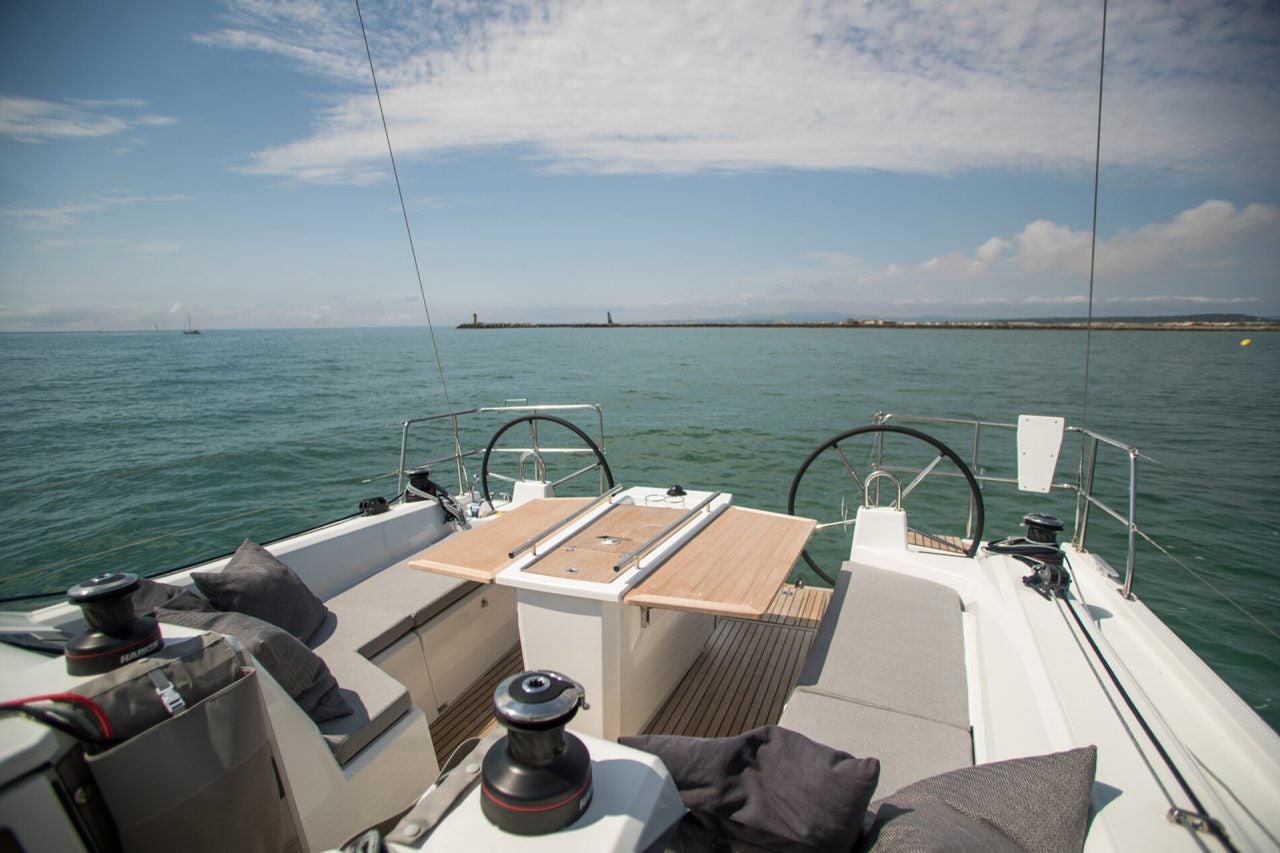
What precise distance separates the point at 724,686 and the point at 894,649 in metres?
0.84

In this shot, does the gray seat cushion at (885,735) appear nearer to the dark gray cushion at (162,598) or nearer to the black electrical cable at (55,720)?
the black electrical cable at (55,720)

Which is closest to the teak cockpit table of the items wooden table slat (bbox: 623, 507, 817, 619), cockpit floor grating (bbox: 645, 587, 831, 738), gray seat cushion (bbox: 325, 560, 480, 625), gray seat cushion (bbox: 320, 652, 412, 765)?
wooden table slat (bbox: 623, 507, 817, 619)

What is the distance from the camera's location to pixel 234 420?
14031 mm

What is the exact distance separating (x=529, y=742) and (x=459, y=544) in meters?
1.62

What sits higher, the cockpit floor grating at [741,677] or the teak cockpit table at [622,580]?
the teak cockpit table at [622,580]

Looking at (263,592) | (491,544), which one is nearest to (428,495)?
(491,544)

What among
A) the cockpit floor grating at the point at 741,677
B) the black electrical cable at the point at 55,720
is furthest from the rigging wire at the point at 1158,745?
the black electrical cable at the point at 55,720

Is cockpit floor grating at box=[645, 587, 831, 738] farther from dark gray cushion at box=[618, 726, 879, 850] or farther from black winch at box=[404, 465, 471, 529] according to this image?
black winch at box=[404, 465, 471, 529]

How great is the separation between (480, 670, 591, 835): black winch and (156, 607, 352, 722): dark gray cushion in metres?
1.03

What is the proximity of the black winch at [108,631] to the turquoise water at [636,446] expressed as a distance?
977 mm

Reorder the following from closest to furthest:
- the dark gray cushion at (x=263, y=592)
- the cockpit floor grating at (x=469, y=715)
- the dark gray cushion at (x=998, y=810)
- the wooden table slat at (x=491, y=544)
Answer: the dark gray cushion at (x=998, y=810) < the dark gray cushion at (x=263, y=592) < the wooden table slat at (x=491, y=544) < the cockpit floor grating at (x=469, y=715)

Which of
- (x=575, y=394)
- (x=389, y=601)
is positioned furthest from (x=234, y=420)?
(x=389, y=601)

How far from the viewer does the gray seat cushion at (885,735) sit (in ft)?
4.96

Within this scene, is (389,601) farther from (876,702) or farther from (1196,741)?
(1196,741)
